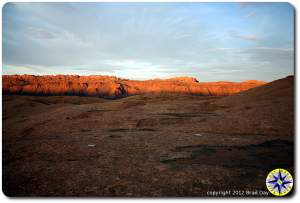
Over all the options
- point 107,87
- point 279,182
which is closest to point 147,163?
point 279,182

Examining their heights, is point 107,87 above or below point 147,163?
above

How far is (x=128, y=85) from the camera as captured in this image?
111125 millimetres

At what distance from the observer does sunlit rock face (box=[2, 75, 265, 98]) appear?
290 feet

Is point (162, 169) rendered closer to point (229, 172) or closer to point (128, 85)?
point (229, 172)

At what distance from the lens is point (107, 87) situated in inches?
3976

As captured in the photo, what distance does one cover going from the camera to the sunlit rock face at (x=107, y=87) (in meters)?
88.4

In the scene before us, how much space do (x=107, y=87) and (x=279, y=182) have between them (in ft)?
326

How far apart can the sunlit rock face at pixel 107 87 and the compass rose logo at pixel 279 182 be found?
92.1 metres

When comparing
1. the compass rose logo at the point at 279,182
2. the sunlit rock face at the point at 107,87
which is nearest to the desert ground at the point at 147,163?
the compass rose logo at the point at 279,182

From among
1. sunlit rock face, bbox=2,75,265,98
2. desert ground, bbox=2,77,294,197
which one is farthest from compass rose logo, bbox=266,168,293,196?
sunlit rock face, bbox=2,75,265,98

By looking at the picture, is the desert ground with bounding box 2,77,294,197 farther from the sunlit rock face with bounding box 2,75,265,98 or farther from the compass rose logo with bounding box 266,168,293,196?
the sunlit rock face with bounding box 2,75,265,98

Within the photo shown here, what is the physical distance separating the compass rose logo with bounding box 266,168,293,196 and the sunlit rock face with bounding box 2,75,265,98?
92.1m

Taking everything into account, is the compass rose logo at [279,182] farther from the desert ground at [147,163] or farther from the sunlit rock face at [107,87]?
the sunlit rock face at [107,87]

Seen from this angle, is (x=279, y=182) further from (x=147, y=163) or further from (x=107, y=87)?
(x=107, y=87)
